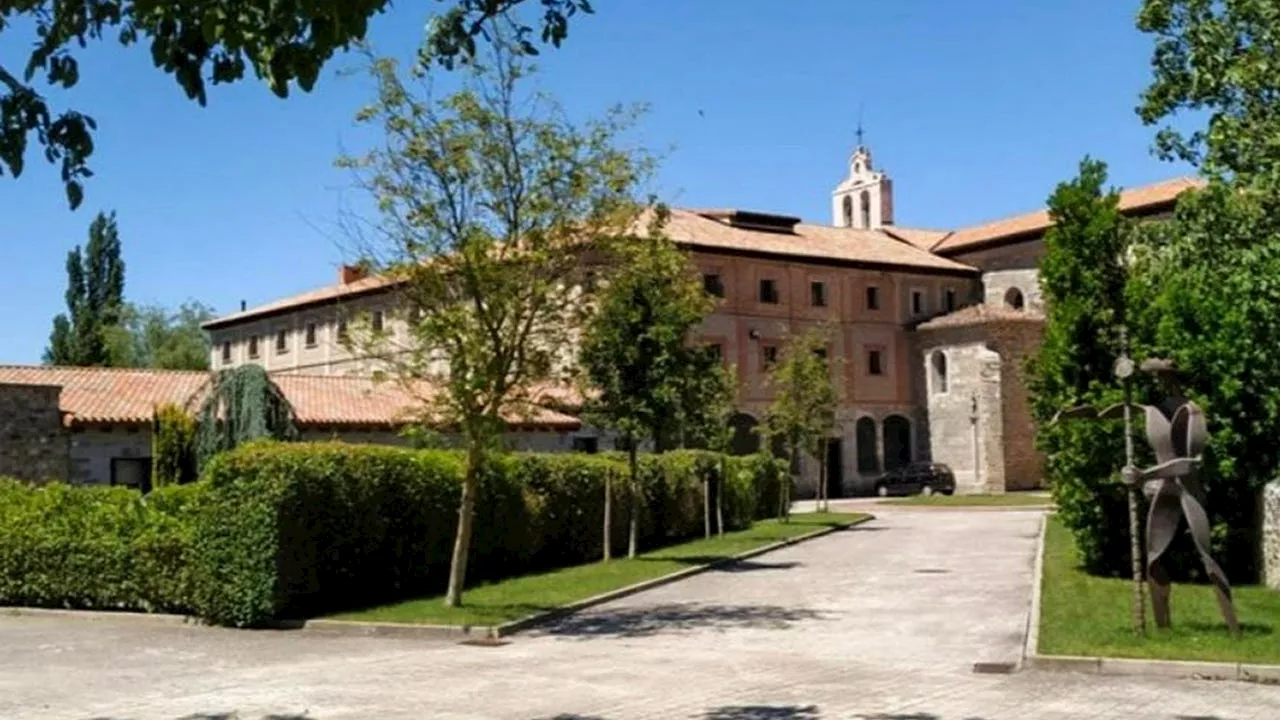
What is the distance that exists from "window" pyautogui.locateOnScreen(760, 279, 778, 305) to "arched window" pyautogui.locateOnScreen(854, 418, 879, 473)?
718 cm

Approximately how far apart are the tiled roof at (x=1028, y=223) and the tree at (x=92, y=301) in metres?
45.2

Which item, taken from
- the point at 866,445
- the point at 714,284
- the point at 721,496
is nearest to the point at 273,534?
the point at 721,496

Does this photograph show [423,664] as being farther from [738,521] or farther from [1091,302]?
[738,521]

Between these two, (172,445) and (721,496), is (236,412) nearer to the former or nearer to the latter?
(172,445)

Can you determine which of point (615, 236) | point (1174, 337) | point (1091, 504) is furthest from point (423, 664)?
point (1174, 337)

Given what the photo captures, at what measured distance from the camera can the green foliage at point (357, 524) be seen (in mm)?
15656

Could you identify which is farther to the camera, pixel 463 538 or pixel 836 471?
pixel 836 471

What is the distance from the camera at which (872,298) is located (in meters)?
57.8

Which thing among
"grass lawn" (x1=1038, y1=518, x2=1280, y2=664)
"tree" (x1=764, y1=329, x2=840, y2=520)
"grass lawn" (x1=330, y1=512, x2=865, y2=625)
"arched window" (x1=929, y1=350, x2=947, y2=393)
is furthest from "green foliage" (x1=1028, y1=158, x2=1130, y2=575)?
"arched window" (x1=929, y1=350, x2=947, y2=393)

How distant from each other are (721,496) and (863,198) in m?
56.6

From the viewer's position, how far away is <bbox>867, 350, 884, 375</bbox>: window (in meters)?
57.3

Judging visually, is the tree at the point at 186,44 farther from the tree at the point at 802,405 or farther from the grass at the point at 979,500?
the grass at the point at 979,500

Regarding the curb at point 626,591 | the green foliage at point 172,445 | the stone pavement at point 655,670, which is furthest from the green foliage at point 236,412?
the curb at point 626,591

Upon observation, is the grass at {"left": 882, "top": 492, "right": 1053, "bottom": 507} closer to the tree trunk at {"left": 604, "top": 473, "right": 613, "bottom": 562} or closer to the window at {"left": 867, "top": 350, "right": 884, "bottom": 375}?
the window at {"left": 867, "top": 350, "right": 884, "bottom": 375}
